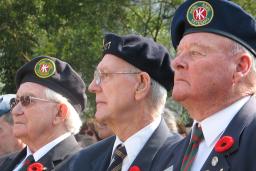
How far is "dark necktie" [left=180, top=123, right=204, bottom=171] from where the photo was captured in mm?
3828

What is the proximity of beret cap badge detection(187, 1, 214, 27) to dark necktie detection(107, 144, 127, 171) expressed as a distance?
1.19 m

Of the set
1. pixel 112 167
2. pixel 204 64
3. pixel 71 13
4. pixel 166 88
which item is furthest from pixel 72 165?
pixel 71 13

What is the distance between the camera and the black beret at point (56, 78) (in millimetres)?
5949

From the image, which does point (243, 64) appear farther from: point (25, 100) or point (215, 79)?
point (25, 100)

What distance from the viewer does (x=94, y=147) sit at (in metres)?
5.14

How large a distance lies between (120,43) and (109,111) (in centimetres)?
53

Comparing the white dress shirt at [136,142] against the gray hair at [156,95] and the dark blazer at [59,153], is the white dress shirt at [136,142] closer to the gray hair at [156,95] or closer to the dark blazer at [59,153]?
the gray hair at [156,95]

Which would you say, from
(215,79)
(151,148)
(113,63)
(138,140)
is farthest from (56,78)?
(215,79)

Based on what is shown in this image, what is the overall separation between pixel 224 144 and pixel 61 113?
251cm

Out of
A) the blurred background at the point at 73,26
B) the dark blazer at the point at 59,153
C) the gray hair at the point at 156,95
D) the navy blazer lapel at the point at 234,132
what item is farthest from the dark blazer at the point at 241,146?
the blurred background at the point at 73,26

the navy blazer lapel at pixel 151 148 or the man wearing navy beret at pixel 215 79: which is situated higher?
the man wearing navy beret at pixel 215 79

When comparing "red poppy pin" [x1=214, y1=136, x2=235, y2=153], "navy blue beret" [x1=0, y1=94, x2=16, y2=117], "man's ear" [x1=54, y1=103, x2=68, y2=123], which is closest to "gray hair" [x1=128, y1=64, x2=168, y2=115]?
"man's ear" [x1=54, y1=103, x2=68, y2=123]

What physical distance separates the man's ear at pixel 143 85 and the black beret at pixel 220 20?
32.8 inches

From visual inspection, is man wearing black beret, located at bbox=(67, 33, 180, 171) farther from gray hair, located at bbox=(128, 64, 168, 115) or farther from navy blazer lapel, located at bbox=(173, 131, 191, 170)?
navy blazer lapel, located at bbox=(173, 131, 191, 170)
